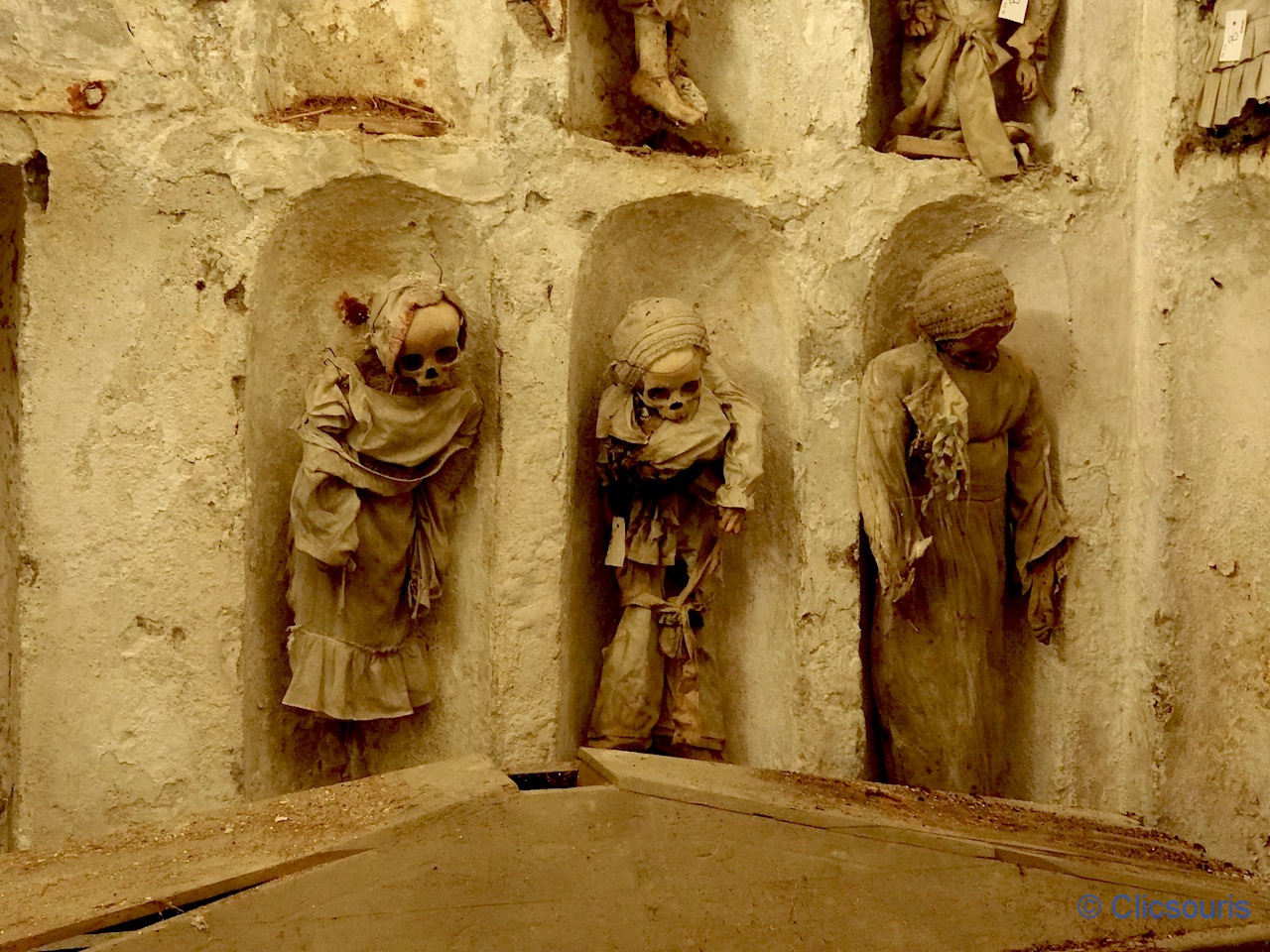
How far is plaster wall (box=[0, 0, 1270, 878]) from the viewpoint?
3.92 meters

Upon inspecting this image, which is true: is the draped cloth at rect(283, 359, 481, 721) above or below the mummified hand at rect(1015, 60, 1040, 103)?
below

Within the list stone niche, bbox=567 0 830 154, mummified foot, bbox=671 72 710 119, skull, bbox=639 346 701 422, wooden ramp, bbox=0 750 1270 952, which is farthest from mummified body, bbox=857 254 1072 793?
wooden ramp, bbox=0 750 1270 952

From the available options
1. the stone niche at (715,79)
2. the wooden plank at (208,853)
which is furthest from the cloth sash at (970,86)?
the wooden plank at (208,853)

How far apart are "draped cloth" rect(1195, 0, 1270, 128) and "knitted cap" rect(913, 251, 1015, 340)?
87 centimetres

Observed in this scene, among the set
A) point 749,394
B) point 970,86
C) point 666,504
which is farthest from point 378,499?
point 970,86

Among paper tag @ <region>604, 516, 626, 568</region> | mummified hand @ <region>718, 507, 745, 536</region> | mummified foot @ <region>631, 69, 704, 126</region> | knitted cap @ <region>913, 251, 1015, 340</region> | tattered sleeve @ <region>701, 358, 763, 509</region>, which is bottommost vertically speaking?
paper tag @ <region>604, 516, 626, 568</region>

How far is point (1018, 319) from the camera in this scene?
4707 mm

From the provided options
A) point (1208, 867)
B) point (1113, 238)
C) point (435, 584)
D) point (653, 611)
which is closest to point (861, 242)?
point (1113, 238)

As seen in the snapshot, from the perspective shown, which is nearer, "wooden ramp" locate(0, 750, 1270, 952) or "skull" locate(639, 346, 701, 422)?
"wooden ramp" locate(0, 750, 1270, 952)

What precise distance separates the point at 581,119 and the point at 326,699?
2.12m

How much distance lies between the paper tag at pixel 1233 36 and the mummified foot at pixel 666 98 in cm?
168

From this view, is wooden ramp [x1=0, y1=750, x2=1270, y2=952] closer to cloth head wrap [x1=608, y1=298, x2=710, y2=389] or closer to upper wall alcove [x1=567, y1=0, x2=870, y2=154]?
cloth head wrap [x1=608, y1=298, x2=710, y2=389]

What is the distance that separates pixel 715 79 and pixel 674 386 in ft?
4.26

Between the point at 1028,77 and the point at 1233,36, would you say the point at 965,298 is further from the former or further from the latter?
the point at 1233,36
